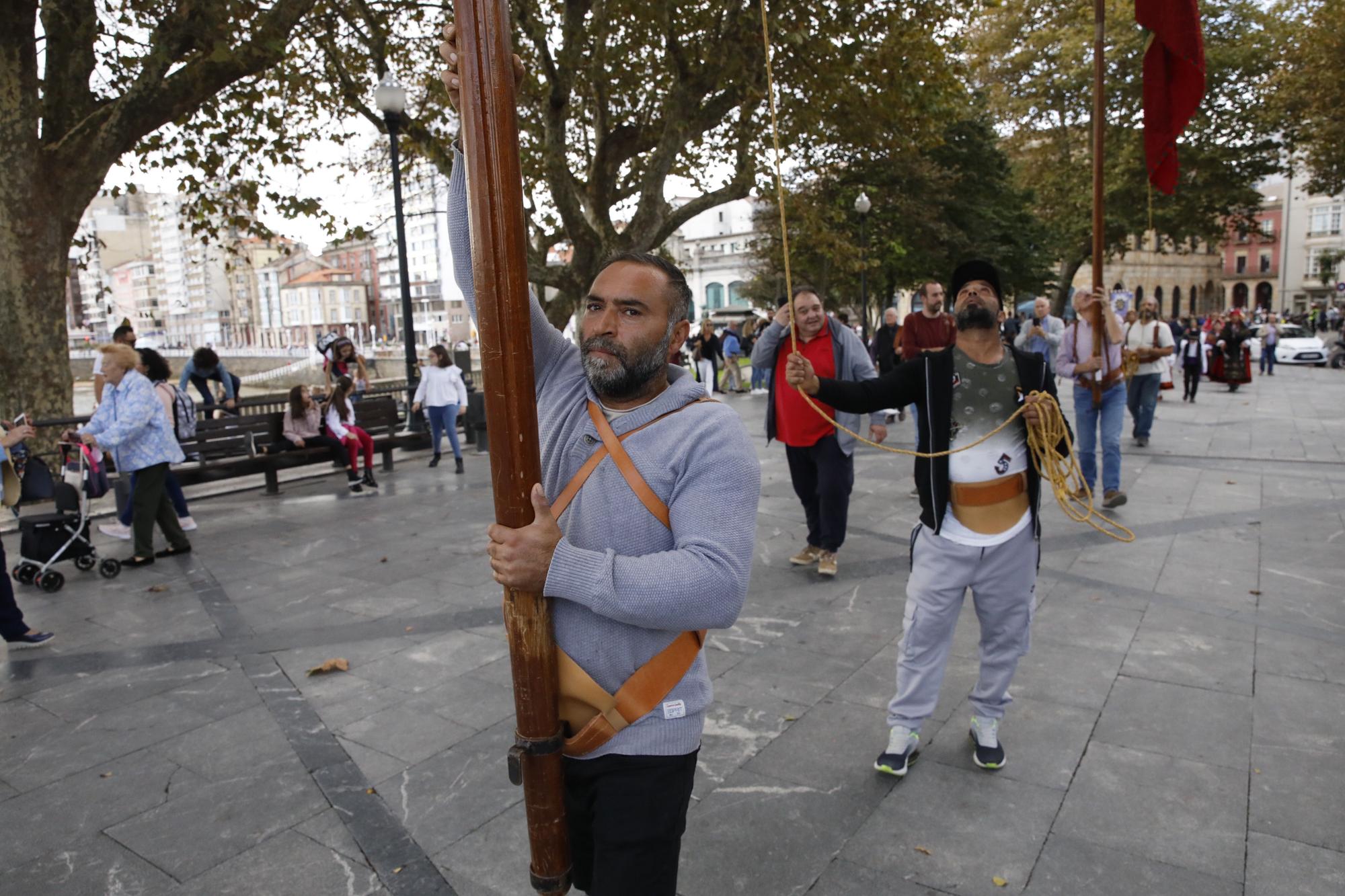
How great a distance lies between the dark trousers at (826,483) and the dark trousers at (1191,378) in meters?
13.1

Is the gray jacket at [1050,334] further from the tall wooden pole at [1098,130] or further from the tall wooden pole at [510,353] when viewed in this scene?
the tall wooden pole at [510,353]

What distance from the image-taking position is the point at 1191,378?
55.4 feet

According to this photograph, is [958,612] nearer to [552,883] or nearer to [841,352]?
[552,883]

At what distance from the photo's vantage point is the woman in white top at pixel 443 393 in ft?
37.3

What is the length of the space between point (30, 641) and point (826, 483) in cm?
498

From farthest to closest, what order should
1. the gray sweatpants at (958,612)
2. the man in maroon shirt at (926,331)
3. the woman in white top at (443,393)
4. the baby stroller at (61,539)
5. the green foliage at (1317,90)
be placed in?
the green foliage at (1317,90), the woman in white top at (443,393), the man in maroon shirt at (926,331), the baby stroller at (61,539), the gray sweatpants at (958,612)

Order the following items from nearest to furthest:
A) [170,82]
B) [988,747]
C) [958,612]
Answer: [958,612] < [988,747] < [170,82]

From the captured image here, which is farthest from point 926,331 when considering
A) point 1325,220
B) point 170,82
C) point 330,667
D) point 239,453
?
point 1325,220

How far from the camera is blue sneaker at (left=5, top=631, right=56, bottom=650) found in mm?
5223

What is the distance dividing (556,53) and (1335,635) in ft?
38.9

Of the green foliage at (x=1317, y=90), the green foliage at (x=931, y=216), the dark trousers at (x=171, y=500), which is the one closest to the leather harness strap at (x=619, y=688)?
the dark trousers at (x=171, y=500)

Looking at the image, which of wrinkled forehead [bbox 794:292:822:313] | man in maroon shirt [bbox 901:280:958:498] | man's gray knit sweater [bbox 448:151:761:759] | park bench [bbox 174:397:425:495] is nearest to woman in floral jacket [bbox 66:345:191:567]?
park bench [bbox 174:397:425:495]

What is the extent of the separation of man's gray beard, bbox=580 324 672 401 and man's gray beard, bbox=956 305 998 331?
78.7 inches

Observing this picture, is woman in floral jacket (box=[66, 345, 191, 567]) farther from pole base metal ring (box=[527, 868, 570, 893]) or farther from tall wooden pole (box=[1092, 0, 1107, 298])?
tall wooden pole (box=[1092, 0, 1107, 298])
